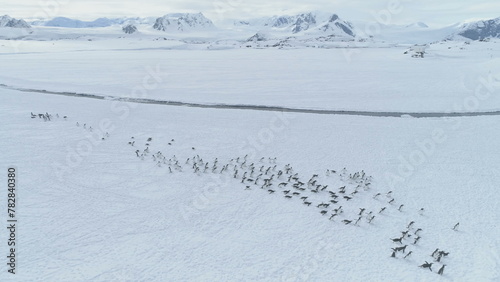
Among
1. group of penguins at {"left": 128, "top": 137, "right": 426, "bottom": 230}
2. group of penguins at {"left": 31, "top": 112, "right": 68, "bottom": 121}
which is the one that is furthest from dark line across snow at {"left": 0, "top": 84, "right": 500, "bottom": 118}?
group of penguins at {"left": 128, "top": 137, "right": 426, "bottom": 230}

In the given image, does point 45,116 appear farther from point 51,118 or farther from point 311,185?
point 311,185

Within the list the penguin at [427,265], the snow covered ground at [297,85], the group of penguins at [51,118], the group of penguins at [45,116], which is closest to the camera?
the penguin at [427,265]

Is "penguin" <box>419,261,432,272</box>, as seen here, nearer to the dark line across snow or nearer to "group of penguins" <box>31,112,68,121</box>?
the dark line across snow

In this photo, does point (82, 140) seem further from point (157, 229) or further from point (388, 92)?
point (388, 92)

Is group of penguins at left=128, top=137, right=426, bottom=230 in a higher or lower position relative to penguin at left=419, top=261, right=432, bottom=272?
higher

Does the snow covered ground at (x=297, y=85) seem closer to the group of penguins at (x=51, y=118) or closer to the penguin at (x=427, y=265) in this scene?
the group of penguins at (x=51, y=118)

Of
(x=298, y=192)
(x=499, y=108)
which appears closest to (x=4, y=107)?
(x=298, y=192)

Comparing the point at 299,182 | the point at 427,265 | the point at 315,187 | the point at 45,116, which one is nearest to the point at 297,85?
the point at 45,116

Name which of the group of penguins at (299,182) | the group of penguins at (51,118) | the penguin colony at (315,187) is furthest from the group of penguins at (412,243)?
the group of penguins at (51,118)
